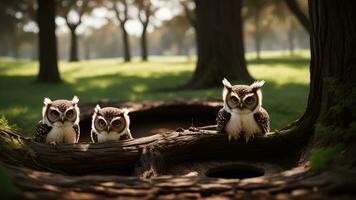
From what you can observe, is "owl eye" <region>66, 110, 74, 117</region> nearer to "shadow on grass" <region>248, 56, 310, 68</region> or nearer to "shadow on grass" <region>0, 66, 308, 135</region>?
"shadow on grass" <region>0, 66, 308, 135</region>

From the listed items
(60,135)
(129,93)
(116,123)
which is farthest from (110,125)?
(129,93)

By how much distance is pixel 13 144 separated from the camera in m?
6.77

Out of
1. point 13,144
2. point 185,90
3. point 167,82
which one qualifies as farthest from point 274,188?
point 167,82

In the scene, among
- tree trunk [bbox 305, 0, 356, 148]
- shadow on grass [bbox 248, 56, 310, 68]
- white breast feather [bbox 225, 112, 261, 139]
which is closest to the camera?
tree trunk [bbox 305, 0, 356, 148]

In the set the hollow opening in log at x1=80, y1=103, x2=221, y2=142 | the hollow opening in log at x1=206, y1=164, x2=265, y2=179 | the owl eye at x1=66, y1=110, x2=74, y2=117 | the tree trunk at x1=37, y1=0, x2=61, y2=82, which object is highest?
the tree trunk at x1=37, y1=0, x2=61, y2=82

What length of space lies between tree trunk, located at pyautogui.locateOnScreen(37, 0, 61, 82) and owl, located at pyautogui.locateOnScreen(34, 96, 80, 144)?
15483 millimetres

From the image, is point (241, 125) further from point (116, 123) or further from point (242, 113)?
point (116, 123)

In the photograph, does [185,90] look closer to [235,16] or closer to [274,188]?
[235,16]

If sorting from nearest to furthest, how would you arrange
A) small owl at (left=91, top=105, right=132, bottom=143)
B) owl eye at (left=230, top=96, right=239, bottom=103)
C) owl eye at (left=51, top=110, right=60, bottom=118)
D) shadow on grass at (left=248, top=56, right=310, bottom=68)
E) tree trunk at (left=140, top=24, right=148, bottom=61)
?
owl eye at (left=230, top=96, right=239, bottom=103), owl eye at (left=51, top=110, right=60, bottom=118), small owl at (left=91, top=105, right=132, bottom=143), shadow on grass at (left=248, top=56, right=310, bottom=68), tree trunk at (left=140, top=24, right=148, bottom=61)

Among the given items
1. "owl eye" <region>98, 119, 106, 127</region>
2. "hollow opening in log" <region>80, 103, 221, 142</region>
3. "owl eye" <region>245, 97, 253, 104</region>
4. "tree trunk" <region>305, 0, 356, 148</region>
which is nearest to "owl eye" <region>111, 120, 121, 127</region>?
"owl eye" <region>98, 119, 106, 127</region>

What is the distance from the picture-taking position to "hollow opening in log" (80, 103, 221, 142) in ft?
37.8

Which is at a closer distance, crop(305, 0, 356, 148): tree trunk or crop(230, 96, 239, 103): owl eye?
crop(305, 0, 356, 148): tree trunk

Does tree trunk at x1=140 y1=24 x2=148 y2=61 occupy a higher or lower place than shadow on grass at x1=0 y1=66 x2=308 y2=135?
higher

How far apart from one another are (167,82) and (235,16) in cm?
503
